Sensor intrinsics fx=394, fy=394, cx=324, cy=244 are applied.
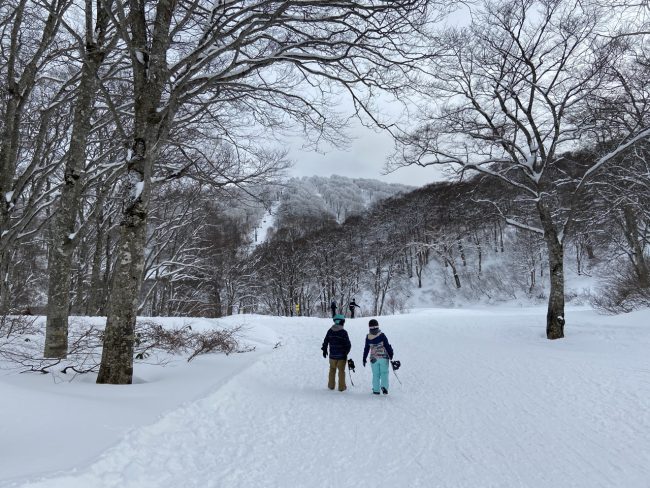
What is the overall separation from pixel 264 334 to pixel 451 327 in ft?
28.3

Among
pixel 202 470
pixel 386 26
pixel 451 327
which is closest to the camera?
pixel 202 470

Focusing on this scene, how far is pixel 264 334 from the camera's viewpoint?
16.8 metres

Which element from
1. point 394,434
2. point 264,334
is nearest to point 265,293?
point 264,334

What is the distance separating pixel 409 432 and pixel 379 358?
2443 millimetres

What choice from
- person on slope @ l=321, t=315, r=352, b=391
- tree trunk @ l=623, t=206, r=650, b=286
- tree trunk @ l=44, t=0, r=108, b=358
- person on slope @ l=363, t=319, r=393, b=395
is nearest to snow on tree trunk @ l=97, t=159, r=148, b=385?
tree trunk @ l=44, t=0, r=108, b=358

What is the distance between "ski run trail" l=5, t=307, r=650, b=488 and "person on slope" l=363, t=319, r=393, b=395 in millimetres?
281

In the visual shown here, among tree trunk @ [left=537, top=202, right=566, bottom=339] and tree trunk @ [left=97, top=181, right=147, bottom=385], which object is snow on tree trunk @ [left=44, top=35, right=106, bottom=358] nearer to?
tree trunk @ [left=97, top=181, right=147, bottom=385]

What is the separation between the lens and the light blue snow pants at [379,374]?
7.39 m

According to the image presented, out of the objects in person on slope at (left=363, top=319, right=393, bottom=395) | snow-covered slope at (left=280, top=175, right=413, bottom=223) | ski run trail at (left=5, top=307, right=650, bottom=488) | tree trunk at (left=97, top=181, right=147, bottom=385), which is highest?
snow-covered slope at (left=280, top=175, right=413, bottom=223)

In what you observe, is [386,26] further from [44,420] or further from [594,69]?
[594,69]

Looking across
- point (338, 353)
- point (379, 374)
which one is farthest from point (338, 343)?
point (379, 374)

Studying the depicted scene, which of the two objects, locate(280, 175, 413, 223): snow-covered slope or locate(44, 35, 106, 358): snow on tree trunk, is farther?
locate(280, 175, 413, 223): snow-covered slope

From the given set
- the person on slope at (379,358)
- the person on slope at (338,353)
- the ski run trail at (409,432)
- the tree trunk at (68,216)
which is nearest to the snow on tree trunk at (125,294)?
the ski run trail at (409,432)

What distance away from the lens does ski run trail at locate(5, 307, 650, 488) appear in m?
3.68
